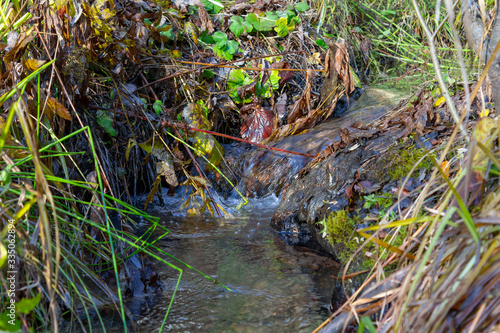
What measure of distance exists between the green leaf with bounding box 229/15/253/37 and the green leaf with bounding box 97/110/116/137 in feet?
7.59

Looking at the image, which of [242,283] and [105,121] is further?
[105,121]

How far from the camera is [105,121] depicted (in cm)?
255

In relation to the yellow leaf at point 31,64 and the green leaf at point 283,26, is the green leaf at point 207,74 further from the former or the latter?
the yellow leaf at point 31,64

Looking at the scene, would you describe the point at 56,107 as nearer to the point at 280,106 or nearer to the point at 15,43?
the point at 15,43

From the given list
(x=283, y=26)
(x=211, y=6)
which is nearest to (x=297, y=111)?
(x=283, y=26)

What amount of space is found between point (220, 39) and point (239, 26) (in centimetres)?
31

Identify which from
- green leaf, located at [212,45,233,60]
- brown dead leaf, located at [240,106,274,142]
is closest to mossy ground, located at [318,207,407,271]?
brown dead leaf, located at [240,106,274,142]

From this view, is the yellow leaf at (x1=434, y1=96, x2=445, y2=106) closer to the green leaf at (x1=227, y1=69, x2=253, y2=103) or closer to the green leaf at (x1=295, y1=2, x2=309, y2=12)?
the green leaf at (x1=227, y1=69, x2=253, y2=103)

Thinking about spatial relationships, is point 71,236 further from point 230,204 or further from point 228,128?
point 228,128

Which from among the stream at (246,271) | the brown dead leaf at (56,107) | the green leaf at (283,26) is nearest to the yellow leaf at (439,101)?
the stream at (246,271)

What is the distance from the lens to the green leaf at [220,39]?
430 centimetres

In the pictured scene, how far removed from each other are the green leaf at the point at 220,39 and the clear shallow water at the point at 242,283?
86.1 inches

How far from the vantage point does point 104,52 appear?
2625 millimetres

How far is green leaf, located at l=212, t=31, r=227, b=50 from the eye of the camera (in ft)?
14.1
